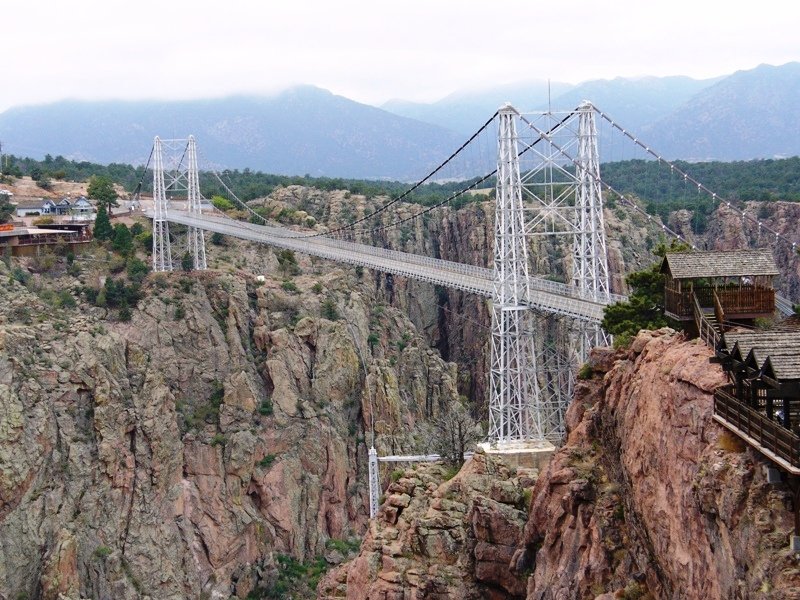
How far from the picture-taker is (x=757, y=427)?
15.7 m

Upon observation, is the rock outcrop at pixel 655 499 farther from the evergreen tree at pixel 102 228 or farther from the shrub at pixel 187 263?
the evergreen tree at pixel 102 228

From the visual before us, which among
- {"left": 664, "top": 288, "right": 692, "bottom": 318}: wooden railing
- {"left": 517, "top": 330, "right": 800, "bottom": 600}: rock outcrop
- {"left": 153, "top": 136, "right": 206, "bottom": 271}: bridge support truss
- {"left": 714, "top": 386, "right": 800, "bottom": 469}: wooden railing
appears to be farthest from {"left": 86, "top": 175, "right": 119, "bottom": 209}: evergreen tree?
{"left": 714, "top": 386, "right": 800, "bottom": 469}: wooden railing

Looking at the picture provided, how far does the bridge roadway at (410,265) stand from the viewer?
42.2 m

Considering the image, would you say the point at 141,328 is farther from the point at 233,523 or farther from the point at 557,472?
the point at 557,472

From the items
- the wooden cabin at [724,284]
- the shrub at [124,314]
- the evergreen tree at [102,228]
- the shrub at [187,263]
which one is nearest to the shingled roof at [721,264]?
the wooden cabin at [724,284]

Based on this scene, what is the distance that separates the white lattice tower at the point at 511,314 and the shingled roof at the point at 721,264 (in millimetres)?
17529

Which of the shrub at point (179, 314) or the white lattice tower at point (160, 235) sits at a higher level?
the white lattice tower at point (160, 235)

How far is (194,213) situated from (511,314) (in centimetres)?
3029

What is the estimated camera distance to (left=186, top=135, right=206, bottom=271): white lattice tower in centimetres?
6278

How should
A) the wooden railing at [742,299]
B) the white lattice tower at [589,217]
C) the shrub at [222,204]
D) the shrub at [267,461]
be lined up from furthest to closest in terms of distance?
1. the shrub at [222,204]
2. the shrub at [267,461]
3. the white lattice tower at [589,217]
4. the wooden railing at [742,299]

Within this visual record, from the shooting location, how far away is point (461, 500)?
101 feet

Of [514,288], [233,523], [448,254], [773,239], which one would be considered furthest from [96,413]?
[773,239]

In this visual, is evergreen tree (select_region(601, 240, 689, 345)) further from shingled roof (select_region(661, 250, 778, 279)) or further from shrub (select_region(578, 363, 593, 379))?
shingled roof (select_region(661, 250, 778, 279))

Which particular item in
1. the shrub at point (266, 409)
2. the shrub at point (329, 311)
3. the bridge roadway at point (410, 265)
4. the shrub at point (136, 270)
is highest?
the bridge roadway at point (410, 265)
